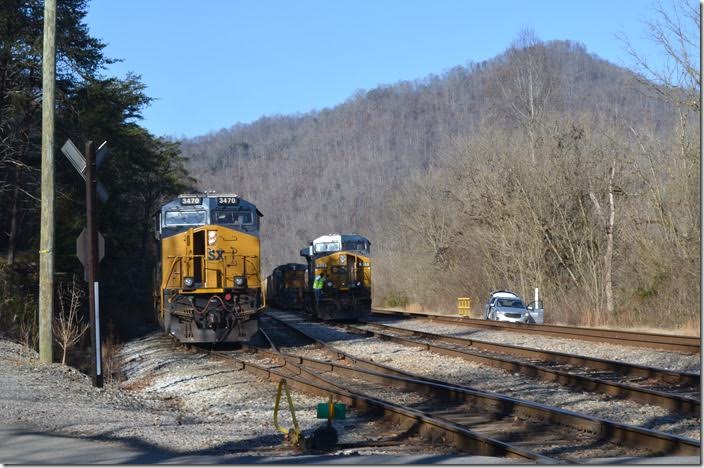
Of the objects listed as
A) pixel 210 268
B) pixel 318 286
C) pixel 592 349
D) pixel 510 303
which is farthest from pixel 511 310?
pixel 210 268

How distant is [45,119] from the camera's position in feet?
59.8

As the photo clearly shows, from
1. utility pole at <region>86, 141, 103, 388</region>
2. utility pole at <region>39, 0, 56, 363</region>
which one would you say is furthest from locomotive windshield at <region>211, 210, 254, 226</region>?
utility pole at <region>86, 141, 103, 388</region>

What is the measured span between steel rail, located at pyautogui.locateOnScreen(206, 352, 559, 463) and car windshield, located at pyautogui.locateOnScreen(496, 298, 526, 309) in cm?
1979

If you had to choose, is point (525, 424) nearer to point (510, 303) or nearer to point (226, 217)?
point (226, 217)

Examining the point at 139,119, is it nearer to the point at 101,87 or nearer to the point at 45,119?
the point at 101,87

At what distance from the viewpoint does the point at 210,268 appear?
22.9 metres

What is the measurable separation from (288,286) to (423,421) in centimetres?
4308

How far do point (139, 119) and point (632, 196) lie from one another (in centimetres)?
3053

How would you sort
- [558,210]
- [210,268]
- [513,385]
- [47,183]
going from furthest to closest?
1. [558,210]
2. [210,268]
3. [47,183]
4. [513,385]

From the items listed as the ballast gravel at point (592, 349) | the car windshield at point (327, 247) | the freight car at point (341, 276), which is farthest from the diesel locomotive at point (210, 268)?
the car windshield at point (327, 247)

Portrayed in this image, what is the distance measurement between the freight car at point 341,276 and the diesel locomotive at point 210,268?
42.9ft

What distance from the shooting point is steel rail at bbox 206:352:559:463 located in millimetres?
8891

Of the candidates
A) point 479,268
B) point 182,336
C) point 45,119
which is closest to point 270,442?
point 45,119

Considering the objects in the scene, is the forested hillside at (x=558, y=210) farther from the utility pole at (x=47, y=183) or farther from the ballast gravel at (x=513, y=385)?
the utility pole at (x=47, y=183)
